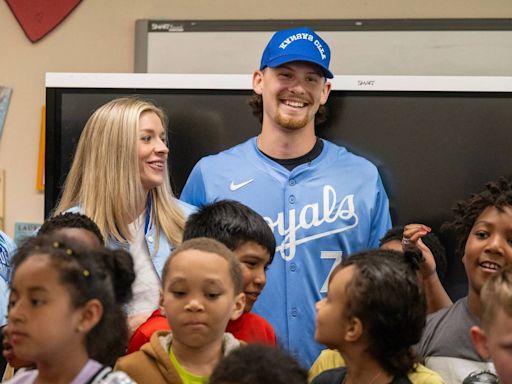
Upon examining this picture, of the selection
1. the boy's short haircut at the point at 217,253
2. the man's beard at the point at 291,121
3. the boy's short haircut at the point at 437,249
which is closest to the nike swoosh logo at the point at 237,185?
the man's beard at the point at 291,121

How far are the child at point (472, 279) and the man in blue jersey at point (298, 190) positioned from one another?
651mm

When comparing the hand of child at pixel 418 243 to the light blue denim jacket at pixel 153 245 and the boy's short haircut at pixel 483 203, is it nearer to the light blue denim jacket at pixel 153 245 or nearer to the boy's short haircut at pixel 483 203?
the boy's short haircut at pixel 483 203

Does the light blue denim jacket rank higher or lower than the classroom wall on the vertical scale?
lower

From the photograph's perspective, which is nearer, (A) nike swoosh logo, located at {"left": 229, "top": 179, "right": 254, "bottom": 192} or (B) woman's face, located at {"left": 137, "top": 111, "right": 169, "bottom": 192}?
(B) woman's face, located at {"left": 137, "top": 111, "right": 169, "bottom": 192}

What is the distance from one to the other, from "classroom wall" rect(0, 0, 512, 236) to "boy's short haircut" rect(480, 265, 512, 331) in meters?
2.48

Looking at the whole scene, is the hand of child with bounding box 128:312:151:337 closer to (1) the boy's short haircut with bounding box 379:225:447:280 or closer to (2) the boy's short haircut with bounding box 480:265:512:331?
(1) the boy's short haircut with bounding box 379:225:447:280

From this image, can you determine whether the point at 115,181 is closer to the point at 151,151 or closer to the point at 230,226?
the point at 151,151

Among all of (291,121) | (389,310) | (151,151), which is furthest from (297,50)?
(389,310)

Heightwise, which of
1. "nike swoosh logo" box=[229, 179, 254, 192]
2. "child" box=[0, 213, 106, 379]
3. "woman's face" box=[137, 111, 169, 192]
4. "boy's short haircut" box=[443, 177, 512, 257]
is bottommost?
"child" box=[0, 213, 106, 379]

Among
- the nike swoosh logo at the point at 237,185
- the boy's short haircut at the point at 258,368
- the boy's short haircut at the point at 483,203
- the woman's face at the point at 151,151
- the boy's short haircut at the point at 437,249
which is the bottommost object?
the boy's short haircut at the point at 258,368

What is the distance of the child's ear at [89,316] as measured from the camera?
201 cm

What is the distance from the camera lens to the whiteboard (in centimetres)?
441

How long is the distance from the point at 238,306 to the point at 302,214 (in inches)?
40.3

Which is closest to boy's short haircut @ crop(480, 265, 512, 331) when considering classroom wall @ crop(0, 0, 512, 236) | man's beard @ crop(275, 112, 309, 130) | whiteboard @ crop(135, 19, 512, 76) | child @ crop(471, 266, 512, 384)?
child @ crop(471, 266, 512, 384)
